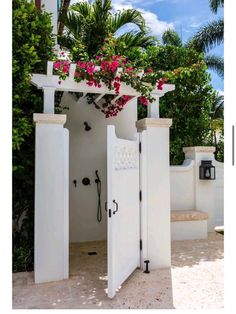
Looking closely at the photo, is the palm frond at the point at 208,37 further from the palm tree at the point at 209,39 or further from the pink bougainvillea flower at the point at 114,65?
the pink bougainvillea flower at the point at 114,65

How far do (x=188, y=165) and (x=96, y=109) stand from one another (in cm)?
206

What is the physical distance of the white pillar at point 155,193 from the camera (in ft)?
12.0

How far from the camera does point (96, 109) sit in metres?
5.15

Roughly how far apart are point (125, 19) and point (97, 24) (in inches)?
32.7

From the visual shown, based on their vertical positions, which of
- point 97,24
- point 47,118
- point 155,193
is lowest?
point 155,193

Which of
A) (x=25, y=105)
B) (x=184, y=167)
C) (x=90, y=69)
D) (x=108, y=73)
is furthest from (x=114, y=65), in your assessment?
(x=184, y=167)

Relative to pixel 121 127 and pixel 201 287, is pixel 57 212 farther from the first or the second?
pixel 121 127

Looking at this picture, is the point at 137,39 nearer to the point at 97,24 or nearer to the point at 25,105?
the point at 97,24

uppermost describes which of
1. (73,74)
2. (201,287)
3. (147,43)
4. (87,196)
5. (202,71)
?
(147,43)

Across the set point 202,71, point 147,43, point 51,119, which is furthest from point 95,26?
point 51,119

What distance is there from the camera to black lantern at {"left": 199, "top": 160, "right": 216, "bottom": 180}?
5566mm

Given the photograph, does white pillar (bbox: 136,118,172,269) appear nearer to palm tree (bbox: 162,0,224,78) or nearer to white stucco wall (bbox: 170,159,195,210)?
white stucco wall (bbox: 170,159,195,210)

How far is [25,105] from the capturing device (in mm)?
3801
